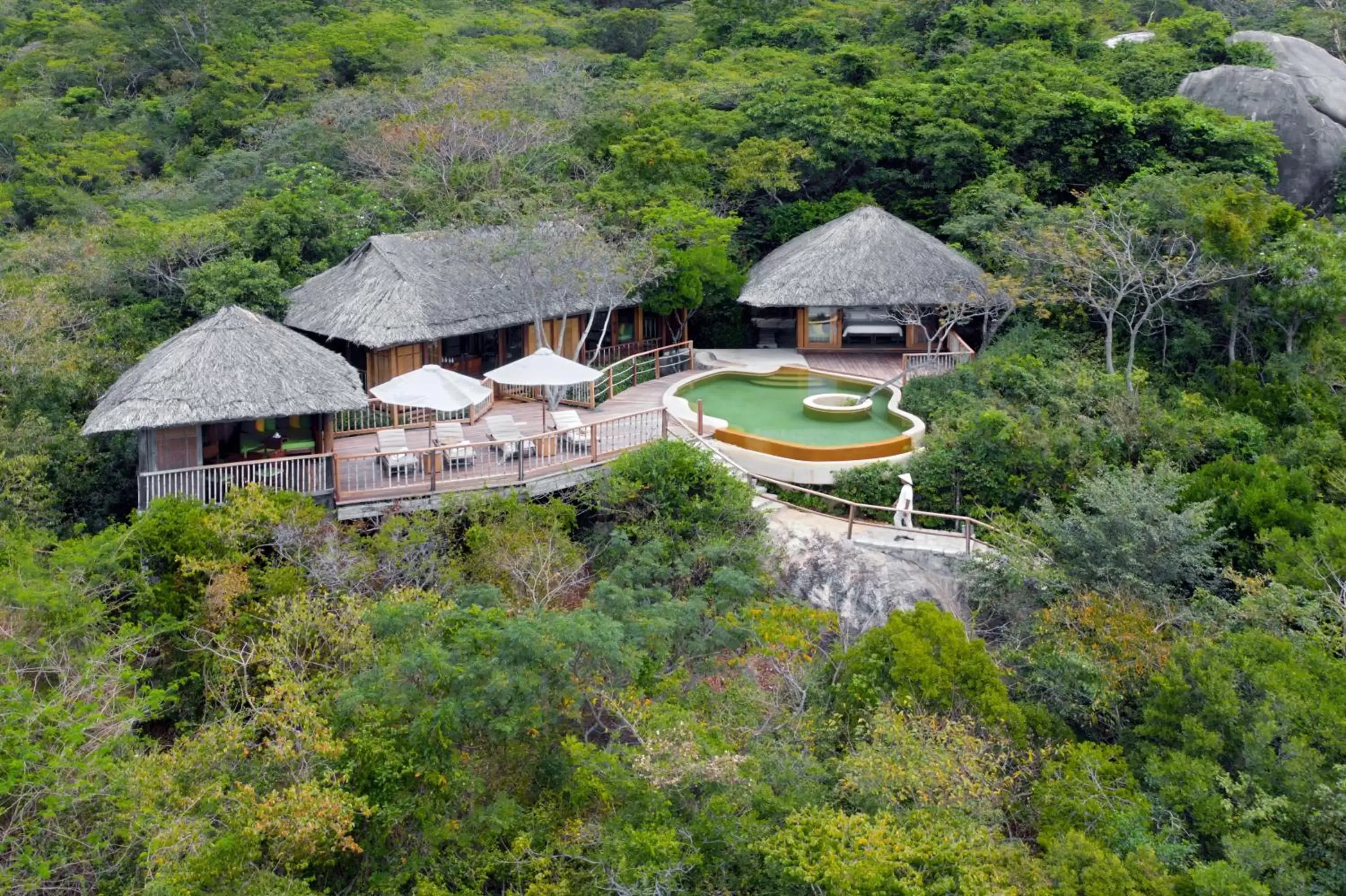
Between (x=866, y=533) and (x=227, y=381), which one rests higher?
(x=227, y=381)

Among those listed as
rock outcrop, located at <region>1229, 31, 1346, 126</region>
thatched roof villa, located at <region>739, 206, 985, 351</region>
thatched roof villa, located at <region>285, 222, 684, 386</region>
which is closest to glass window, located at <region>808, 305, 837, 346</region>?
thatched roof villa, located at <region>739, 206, 985, 351</region>

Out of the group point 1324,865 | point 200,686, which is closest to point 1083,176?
point 1324,865

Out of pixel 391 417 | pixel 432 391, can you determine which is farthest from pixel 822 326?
pixel 432 391

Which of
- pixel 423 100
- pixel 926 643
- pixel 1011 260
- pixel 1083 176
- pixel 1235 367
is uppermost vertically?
pixel 423 100

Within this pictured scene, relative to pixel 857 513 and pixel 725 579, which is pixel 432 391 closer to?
pixel 725 579

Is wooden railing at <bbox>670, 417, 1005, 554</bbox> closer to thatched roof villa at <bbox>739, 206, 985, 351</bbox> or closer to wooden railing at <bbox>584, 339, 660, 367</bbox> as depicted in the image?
wooden railing at <bbox>584, 339, 660, 367</bbox>

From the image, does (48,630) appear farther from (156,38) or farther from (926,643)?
(156,38)

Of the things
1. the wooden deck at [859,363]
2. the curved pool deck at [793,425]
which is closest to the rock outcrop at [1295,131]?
the wooden deck at [859,363]
